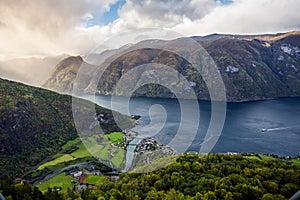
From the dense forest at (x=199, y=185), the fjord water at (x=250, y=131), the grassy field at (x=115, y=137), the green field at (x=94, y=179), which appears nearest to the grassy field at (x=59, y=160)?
the grassy field at (x=115, y=137)

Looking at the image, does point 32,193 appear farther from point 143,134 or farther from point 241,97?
point 241,97

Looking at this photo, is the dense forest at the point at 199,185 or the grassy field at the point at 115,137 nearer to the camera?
the dense forest at the point at 199,185

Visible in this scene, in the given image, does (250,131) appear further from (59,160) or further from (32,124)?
(32,124)

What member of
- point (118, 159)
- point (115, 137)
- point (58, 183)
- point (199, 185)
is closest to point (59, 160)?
point (58, 183)

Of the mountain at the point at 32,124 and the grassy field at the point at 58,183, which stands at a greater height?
the mountain at the point at 32,124

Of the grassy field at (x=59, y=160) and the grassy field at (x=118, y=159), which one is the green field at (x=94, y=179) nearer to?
the grassy field at (x=118, y=159)

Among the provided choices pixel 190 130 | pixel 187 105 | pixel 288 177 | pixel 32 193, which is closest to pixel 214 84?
pixel 187 105

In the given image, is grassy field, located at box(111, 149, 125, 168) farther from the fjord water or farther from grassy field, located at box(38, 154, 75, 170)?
the fjord water
